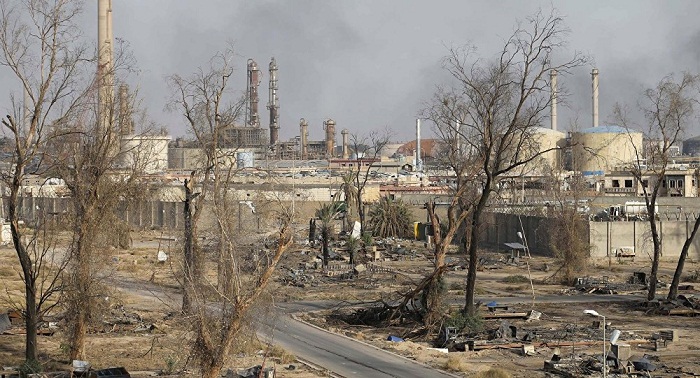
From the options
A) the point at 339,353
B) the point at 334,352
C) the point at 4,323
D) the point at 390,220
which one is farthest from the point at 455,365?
the point at 390,220

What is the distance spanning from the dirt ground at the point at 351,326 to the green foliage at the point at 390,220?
11.6 meters

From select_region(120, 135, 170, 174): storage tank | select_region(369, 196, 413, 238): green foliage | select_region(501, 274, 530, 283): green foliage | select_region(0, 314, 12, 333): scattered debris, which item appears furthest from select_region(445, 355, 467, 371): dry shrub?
select_region(369, 196, 413, 238): green foliage

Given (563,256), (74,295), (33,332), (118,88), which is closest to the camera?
(33,332)

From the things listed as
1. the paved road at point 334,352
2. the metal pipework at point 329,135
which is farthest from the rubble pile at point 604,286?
the metal pipework at point 329,135

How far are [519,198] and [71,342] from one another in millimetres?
64708

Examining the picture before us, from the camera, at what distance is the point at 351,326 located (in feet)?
114

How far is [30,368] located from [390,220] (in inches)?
1979

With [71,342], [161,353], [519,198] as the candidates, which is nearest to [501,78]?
[161,353]

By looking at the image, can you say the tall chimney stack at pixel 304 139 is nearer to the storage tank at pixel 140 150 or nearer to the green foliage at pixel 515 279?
the storage tank at pixel 140 150

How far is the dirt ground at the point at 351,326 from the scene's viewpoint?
26859mm

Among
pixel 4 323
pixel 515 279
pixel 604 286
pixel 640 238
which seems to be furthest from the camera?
pixel 640 238

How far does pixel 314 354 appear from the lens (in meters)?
29.1

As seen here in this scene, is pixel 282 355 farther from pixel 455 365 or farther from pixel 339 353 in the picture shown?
pixel 455 365

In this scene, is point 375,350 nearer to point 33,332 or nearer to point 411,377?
point 411,377
